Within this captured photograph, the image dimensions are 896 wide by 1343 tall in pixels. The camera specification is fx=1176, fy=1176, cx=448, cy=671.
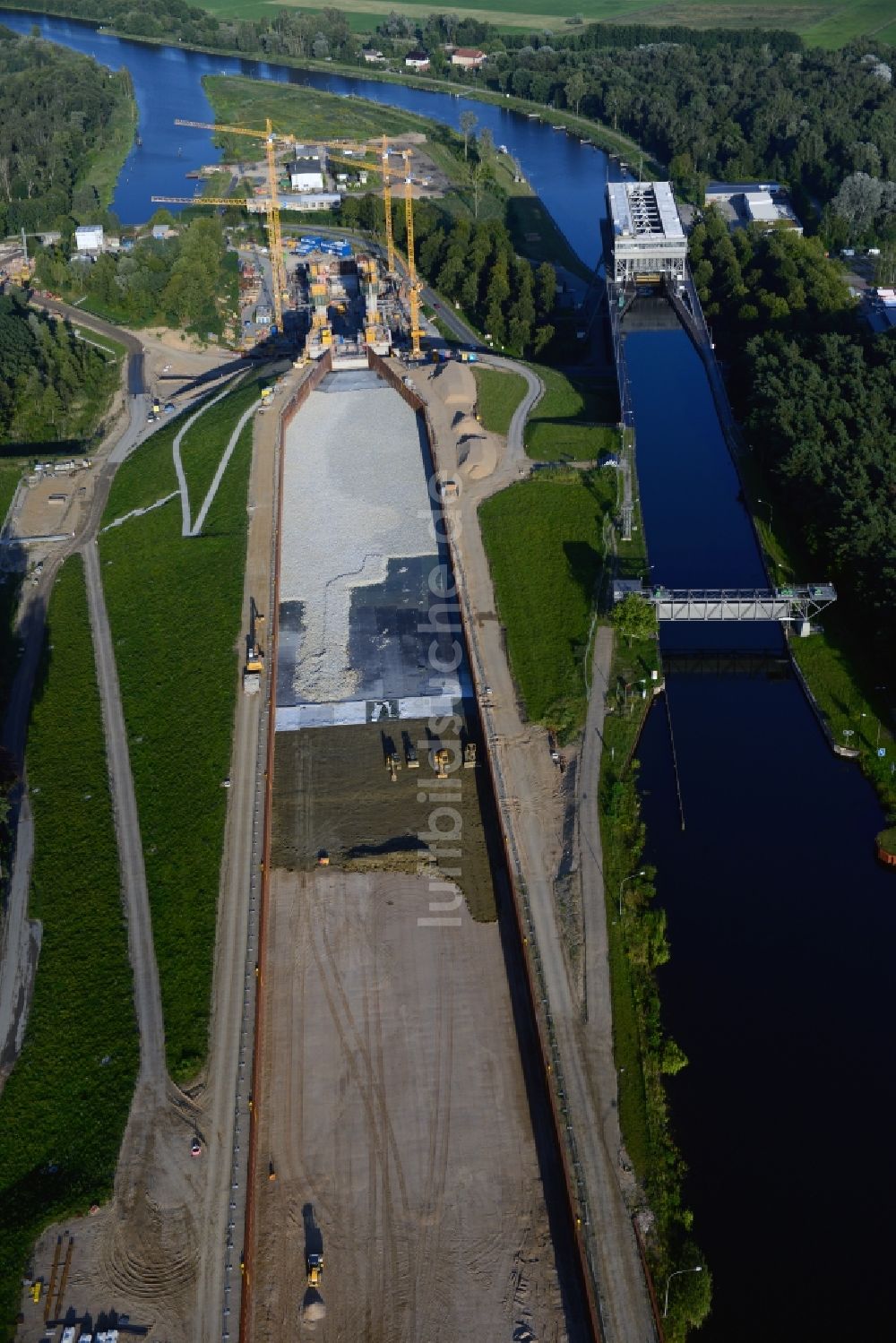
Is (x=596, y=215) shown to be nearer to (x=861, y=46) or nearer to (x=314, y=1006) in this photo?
(x=861, y=46)

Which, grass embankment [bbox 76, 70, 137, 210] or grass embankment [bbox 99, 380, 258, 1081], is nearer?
grass embankment [bbox 99, 380, 258, 1081]

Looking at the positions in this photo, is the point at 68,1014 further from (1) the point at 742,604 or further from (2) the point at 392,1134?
(1) the point at 742,604

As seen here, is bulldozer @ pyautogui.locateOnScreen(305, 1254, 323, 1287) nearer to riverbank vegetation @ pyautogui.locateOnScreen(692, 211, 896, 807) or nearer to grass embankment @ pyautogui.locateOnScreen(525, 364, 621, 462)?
riverbank vegetation @ pyautogui.locateOnScreen(692, 211, 896, 807)

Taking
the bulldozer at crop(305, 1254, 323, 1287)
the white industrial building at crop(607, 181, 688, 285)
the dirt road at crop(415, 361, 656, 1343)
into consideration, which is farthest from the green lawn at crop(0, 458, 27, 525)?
the white industrial building at crop(607, 181, 688, 285)

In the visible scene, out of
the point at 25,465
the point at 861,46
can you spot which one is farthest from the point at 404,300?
the point at 861,46

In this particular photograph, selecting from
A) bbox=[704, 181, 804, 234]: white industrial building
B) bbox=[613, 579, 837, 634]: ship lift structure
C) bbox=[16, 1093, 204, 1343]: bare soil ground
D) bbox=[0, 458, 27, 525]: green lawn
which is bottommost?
bbox=[16, 1093, 204, 1343]: bare soil ground

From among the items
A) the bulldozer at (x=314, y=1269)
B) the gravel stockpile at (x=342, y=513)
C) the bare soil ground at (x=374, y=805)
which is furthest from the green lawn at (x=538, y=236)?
the bulldozer at (x=314, y=1269)
